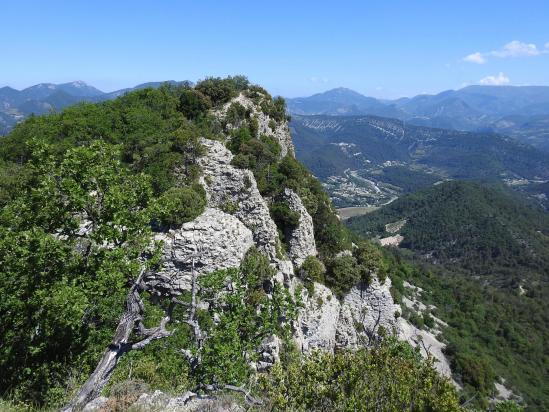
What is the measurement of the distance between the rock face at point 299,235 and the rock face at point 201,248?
19.5 ft

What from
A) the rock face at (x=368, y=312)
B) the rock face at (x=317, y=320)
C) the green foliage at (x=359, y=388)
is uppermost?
the green foliage at (x=359, y=388)

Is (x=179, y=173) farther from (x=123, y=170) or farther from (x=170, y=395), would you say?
(x=170, y=395)

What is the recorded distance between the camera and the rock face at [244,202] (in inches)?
1224

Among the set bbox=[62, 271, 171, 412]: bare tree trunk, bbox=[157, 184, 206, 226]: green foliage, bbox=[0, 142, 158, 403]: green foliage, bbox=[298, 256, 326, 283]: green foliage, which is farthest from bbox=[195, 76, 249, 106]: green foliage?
bbox=[62, 271, 171, 412]: bare tree trunk

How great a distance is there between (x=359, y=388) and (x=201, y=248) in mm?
15978

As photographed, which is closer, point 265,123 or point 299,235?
point 299,235

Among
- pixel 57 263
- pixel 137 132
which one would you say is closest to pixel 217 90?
pixel 137 132

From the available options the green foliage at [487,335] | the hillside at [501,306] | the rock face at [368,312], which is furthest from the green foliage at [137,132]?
the hillside at [501,306]

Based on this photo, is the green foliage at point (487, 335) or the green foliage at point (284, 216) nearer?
the green foliage at point (284, 216)

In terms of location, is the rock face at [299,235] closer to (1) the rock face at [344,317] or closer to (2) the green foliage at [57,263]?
(1) the rock face at [344,317]

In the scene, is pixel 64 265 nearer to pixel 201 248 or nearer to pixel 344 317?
pixel 201 248

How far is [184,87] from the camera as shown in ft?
162

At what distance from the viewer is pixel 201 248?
26172mm

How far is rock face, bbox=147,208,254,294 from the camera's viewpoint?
25.1m
